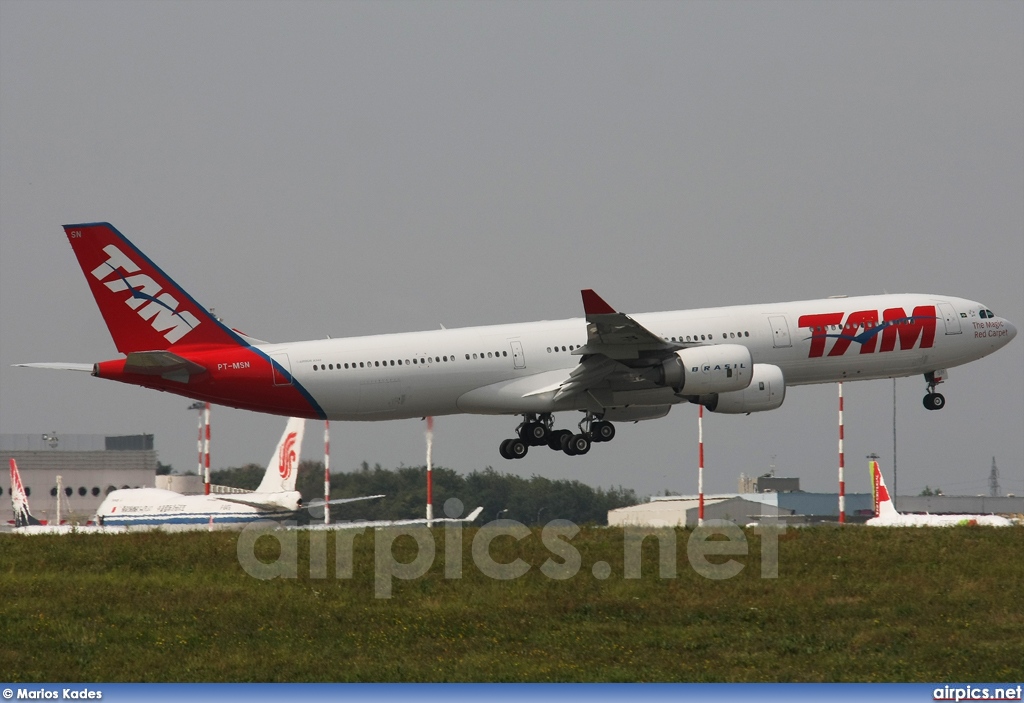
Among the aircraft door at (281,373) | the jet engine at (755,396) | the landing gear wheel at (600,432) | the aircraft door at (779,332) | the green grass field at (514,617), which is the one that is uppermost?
the aircraft door at (779,332)

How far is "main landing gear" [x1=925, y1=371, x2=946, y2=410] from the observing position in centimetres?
5466

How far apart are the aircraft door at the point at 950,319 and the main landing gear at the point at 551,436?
13525 millimetres

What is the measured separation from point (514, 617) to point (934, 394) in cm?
3129

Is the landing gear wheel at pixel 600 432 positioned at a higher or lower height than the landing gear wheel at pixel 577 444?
Result: higher

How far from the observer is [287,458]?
69.1 m

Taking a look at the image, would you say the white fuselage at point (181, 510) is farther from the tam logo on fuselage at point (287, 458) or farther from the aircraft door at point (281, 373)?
the aircraft door at point (281, 373)

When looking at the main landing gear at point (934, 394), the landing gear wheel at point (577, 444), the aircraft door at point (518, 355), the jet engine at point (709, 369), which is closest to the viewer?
the jet engine at point (709, 369)

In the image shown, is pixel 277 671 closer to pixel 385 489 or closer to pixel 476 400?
pixel 476 400

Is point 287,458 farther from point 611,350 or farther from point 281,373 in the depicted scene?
point 611,350

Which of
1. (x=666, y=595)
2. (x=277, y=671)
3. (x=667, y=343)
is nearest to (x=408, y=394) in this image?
→ (x=667, y=343)

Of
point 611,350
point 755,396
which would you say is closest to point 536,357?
point 611,350

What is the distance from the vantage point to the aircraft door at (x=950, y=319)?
173ft

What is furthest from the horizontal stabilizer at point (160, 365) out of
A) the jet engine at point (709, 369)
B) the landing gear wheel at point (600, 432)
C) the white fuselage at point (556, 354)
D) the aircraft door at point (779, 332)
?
the aircraft door at point (779, 332)

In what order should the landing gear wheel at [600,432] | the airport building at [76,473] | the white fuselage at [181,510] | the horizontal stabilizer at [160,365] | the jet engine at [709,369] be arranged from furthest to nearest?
1. the airport building at [76,473]
2. the white fuselage at [181,510]
3. the landing gear wheel at [600,432]
4. the jet engine at [709,369]
5. the horizontal stabilizer at [160,365]
